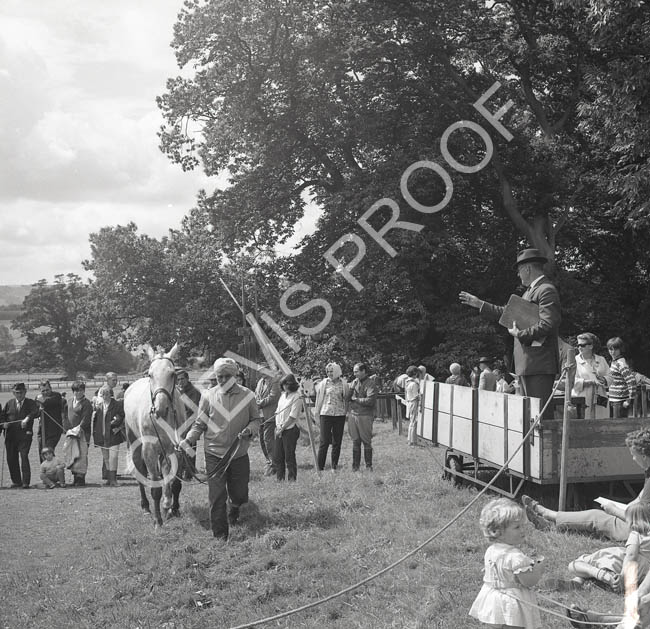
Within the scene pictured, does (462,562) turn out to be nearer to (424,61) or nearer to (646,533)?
(646,533)

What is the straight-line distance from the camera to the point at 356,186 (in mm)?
23734

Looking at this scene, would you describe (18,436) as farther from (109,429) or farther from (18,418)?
(109,429)

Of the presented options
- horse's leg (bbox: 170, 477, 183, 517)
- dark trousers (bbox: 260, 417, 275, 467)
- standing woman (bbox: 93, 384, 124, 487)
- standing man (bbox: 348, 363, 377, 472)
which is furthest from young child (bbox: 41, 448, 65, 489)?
standing man (bbox: 348, 363, 377, 472)

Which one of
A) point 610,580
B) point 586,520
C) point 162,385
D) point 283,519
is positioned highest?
point 162,385

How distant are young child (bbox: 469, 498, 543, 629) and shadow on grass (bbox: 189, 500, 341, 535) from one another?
390 centimetres

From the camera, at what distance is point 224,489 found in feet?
25.5

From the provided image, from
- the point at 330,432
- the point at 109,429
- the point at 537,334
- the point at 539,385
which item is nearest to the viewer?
the point at 537,334

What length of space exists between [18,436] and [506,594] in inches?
476

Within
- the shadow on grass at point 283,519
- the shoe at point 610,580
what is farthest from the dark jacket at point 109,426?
the shoe at point 610,580

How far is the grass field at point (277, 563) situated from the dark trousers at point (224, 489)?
0.21 metres

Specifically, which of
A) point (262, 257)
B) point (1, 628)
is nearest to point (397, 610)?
point (1, 628)

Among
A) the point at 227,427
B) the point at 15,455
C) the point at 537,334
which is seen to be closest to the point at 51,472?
the point at 15,455

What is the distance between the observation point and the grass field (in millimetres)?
5707

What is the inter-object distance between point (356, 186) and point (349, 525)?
17218 millimetres
